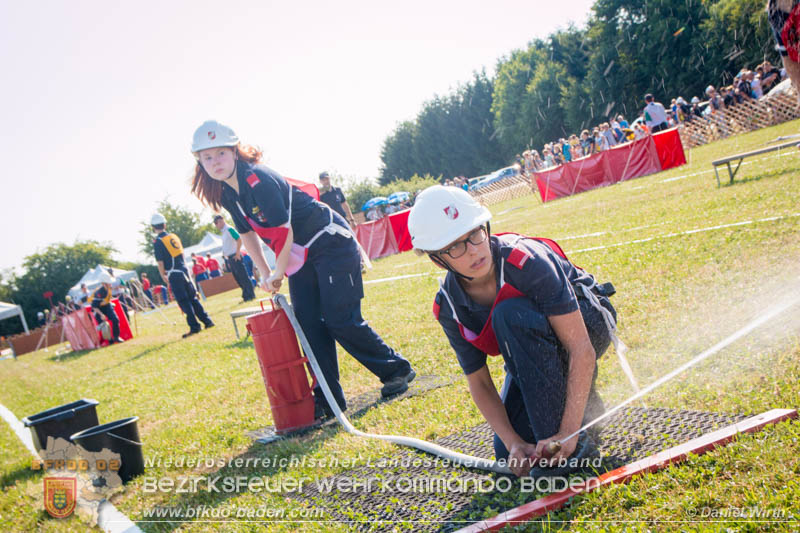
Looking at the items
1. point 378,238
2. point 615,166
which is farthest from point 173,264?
point 615,166

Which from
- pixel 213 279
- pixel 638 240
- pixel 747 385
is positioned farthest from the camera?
pixel 213 279

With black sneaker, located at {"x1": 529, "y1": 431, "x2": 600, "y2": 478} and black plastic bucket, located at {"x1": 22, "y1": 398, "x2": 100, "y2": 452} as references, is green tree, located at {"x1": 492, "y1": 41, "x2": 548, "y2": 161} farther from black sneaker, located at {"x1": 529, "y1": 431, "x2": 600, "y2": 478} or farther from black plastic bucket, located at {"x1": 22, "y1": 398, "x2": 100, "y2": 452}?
black sneaker, located at {"x1": 529, "y1": 431, "x2": 600, "y2": 478}

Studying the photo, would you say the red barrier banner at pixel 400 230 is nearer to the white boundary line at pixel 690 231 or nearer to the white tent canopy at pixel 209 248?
the white boundary line at pixel 690 231

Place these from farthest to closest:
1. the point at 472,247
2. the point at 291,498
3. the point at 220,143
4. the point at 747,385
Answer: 1. the point at 220,143
2. the point at 291,498
3. the point at 747,385
4. the point at 472,247

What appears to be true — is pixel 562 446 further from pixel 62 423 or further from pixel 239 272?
pixel 239 272

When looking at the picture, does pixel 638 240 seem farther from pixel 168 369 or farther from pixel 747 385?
pixel 168 369

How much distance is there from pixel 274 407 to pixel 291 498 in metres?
1.36

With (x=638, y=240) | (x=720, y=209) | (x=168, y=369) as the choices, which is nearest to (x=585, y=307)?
(x=638, y=240)

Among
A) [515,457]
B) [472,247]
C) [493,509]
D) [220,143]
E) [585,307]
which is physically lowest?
[493,509]

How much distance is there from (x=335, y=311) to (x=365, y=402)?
0.85 m

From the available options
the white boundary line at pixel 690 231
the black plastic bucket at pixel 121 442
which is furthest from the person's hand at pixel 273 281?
the white boundary line at pixel 690 231

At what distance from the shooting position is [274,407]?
15.1ft

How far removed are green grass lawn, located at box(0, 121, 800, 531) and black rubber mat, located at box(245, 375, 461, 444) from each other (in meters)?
0.12

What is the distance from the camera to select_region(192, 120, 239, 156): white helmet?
4.29m
